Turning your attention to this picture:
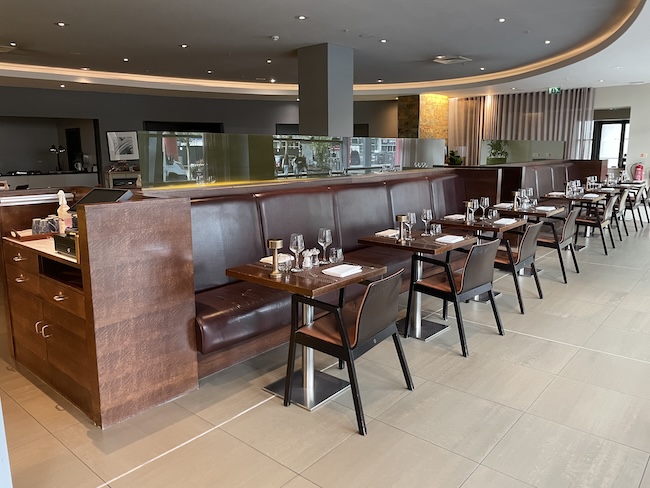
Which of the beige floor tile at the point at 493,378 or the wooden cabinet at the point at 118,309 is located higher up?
the wooden cabinet at the point at 118,309

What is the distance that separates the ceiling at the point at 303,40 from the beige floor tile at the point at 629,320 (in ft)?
10.8

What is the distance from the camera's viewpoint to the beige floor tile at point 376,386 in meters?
2.86

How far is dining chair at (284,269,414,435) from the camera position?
2.55 metres

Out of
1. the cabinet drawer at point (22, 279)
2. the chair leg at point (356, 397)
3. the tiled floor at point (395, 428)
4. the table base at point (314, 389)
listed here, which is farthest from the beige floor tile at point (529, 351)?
the cabinet drawer at point (22, 279)

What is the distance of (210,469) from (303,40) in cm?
658

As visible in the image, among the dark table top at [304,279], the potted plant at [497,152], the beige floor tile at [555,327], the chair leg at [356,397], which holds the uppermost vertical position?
the potted plant at [497,152]

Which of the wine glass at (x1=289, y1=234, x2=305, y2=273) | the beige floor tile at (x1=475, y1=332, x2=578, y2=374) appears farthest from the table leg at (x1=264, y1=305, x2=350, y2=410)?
the beige floor tile at (x1=475, y1=332, x2=578, y2=374)

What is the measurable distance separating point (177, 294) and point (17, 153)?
9.71m

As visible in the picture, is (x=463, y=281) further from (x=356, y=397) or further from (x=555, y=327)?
(x=356, y=397)

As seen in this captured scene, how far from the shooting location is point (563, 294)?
4.98m

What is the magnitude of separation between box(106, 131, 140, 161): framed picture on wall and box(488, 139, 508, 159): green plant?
25.3 ft

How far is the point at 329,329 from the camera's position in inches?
109

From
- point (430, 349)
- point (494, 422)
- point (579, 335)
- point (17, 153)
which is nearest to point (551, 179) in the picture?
point (579, 335)

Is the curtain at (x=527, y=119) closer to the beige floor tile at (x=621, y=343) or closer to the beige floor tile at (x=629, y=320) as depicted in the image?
the beige floor tile at (x=629, y=320)
